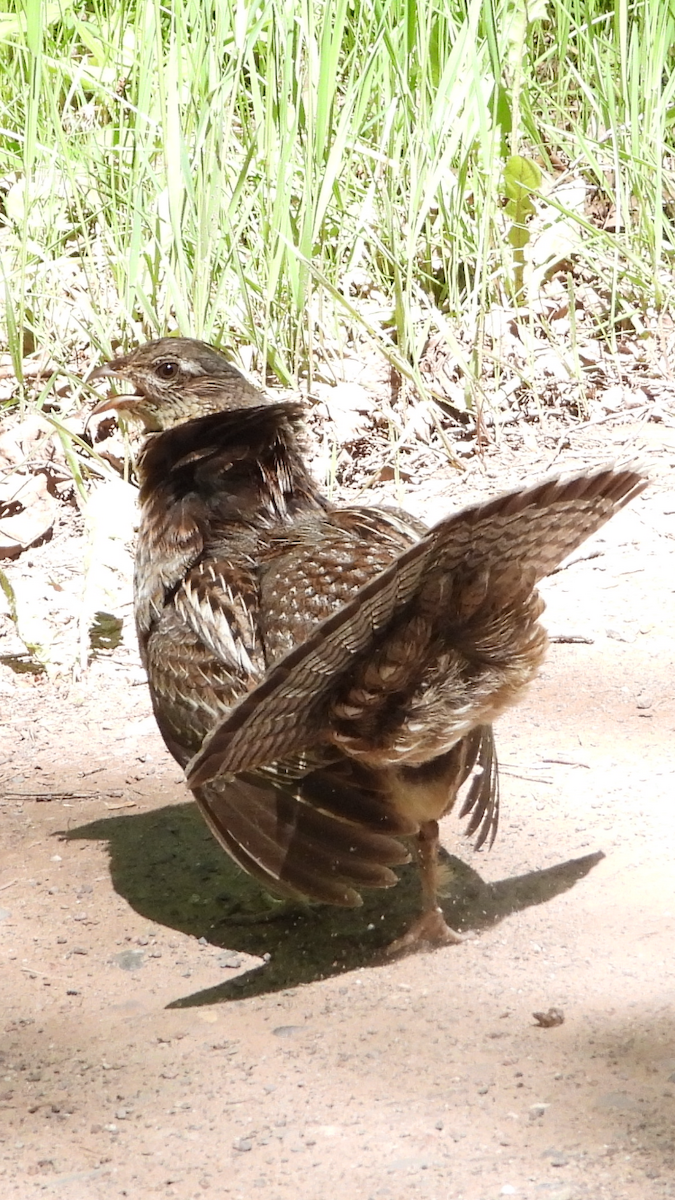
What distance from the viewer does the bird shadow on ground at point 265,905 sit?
131 inches

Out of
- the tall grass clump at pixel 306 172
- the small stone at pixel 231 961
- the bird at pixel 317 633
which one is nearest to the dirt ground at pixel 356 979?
the small stone at pixel 231 961

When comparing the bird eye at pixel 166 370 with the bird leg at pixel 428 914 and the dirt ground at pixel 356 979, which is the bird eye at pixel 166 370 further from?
the bird leg at pixel 428 914

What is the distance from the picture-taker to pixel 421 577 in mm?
2701

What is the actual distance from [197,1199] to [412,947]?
3.62 ft

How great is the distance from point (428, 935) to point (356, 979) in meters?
0.24

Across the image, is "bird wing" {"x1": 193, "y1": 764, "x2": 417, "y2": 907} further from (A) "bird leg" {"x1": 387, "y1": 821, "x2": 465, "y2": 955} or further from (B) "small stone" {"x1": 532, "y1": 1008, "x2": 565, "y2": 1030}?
(B) "small stone" {"x1": 532, "y1": 1008, "x2": 565, "y2": 1030}

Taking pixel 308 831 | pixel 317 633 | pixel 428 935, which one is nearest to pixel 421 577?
pixel 317 633

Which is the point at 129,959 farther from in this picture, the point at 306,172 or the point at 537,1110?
the point at 306,172

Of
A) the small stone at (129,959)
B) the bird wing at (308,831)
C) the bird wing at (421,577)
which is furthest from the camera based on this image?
the small stone at (129,959)

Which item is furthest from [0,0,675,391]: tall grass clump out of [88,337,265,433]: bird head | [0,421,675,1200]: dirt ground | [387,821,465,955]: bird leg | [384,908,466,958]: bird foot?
[384,908,466,958]: bird foot

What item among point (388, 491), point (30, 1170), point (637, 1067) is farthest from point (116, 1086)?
point (388, 491)

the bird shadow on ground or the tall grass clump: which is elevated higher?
the tall grass clump

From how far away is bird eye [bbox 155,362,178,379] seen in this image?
404 cm

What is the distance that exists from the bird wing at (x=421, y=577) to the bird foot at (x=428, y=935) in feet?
2.38
